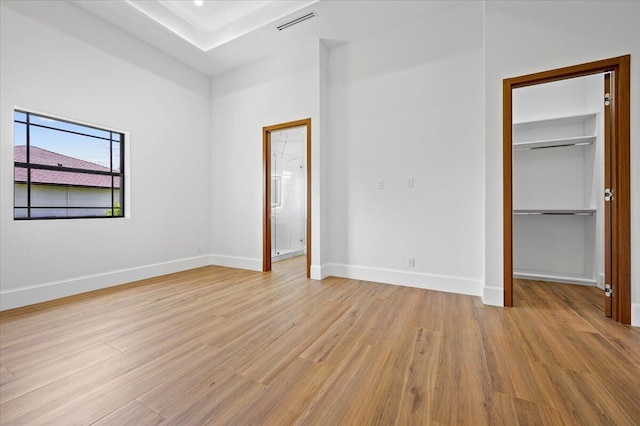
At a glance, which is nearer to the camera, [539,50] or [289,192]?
[539,50]

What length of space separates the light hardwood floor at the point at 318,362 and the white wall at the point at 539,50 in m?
0.74

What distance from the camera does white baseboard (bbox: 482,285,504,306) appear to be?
2662mm

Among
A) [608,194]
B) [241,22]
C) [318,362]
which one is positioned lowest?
[318,362]

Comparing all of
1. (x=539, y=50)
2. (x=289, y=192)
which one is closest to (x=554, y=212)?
(x=539, y=50)

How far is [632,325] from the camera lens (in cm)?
218

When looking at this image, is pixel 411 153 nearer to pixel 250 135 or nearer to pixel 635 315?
pixel 635 315

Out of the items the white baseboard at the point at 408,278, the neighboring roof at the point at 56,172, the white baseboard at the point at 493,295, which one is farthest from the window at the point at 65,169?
the white baseboard at the point at 493,295

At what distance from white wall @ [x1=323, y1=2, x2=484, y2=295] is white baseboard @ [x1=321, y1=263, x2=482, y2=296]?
0.04 feet

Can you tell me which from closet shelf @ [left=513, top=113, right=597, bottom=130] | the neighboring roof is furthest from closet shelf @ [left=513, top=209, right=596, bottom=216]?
the neighboring roof

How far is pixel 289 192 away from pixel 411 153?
132 inches

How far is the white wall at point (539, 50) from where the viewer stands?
7.31 ft

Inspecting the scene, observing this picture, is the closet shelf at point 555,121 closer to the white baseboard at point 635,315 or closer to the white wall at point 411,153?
the white wall at point 411,153

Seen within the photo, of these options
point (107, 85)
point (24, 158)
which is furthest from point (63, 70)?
point (24, 158)

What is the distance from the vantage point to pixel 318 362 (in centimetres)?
168
